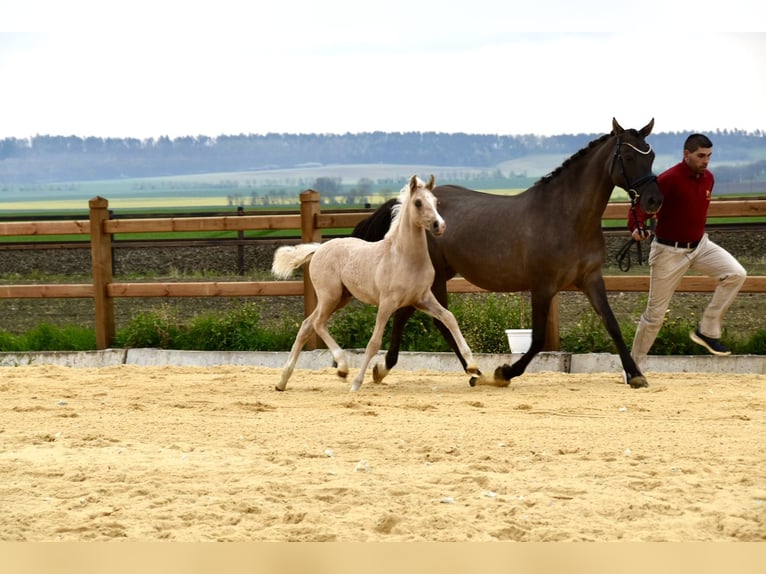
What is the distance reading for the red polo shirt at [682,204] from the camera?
29.6ft

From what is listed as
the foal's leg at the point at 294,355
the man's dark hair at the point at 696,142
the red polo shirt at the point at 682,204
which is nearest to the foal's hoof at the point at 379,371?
the foal's leg at the point at 294,355

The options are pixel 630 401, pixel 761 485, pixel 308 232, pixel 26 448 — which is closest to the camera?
pixel 761 485

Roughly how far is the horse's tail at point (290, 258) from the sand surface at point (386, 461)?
98 centimetres

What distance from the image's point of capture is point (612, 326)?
9.09 meters

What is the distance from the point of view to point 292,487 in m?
5.57

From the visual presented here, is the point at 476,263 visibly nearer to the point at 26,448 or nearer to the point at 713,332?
the point at 713,332

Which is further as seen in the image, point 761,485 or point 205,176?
point 205,176

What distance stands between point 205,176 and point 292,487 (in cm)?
15699

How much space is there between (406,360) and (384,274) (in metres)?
1.87

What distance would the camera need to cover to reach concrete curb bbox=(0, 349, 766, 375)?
9.98 m

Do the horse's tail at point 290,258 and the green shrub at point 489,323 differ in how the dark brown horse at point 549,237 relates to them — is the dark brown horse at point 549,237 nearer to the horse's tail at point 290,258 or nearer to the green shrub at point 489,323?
the horse's tail at point 290,258

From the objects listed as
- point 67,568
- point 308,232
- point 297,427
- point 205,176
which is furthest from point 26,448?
point 205,176

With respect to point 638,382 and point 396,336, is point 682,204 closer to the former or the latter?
point 638,382

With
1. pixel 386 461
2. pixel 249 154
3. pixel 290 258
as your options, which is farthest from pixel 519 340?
pixel 249 154
